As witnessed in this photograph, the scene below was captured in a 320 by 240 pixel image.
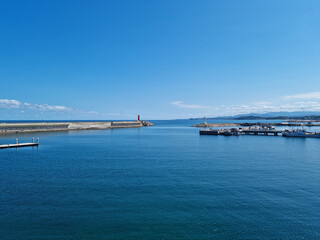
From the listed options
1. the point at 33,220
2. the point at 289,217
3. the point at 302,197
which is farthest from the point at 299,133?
the point at 33,220

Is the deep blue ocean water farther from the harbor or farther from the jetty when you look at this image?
the jetty

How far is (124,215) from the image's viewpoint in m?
14.2

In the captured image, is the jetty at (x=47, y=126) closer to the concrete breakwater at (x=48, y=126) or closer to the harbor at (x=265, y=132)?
the concrete breakwater at (x=48, y=126)

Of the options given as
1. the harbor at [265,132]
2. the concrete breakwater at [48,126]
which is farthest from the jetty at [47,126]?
the harbor at [265,132]

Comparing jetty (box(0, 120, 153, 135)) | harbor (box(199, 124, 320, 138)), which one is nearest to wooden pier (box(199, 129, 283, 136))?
harbor (box(199, 124, 320, 138))

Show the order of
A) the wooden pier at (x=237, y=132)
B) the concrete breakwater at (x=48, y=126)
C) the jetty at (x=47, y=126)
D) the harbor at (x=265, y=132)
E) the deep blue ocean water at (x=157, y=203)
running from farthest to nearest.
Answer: the wooden pier at (x=237, y=132), the concrete breakwater at (x=48, y=126), the jetty at (x=47, y=126), the harbor at (x=265, y=132), the deep blue ocean water at (x=157, y=203)

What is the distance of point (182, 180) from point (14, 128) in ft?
287

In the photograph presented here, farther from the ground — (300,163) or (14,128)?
(14,128)

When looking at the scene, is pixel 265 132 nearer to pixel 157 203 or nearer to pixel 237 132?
pixel 237 132

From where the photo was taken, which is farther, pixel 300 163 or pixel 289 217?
pixel 300 163

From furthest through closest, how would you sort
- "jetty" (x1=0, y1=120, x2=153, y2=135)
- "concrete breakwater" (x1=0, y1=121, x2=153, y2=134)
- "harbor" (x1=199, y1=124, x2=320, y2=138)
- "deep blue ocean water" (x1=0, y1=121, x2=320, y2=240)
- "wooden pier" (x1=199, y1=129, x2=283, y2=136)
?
1. "wooden pier" (x1=199, y1=129, x2=283, y2=136)
2. "concrete breakwater" (x1=0, y1=121, x2=153, y2=134)
3. "jetty" (x1=0, y1=120, x2=153, y2=135)
4. "harbor" (x1=199, y1=124, x2=320, y2=138)
5. "deep blue ocean water" (x1=0, y1=121, x2=320, y2=240)

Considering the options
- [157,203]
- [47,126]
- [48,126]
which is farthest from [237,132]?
[47,126]

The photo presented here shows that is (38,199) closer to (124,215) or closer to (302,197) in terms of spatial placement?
(124,215)

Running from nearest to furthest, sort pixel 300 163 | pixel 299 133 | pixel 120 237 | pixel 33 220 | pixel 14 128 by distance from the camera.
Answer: pixel 120 237 < pixel 33 220 < pixel 300 163 < pixel 299 133 < pixel 14 128
